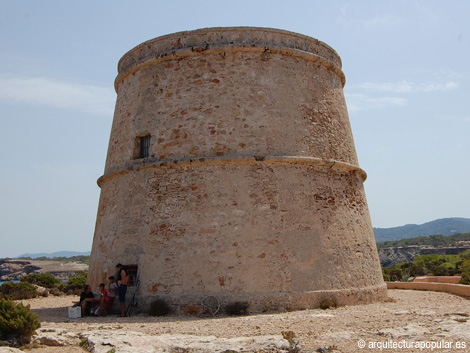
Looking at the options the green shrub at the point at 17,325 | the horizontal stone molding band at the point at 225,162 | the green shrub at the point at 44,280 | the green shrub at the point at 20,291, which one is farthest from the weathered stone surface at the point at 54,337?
the green shrub at the point at 44,280

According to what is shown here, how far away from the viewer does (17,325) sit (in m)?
6.01

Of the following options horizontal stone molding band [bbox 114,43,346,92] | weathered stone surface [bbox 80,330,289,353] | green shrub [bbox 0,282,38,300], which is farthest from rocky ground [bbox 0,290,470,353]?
green shrub [bbox 0,282,38,300]

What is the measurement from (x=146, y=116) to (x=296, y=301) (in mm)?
4754

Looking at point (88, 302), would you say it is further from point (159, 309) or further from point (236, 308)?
point (236, 308)

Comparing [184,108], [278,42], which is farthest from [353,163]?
[184,108]

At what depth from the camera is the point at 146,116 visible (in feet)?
32.5

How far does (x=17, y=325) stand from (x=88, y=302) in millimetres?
3139

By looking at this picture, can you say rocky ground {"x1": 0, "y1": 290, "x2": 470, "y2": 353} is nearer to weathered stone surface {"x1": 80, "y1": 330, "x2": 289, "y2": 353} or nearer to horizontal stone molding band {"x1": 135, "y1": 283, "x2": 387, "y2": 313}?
weathered stone surface {"x1": 80, "y1": 330, "x2": 289, "y2": 353}

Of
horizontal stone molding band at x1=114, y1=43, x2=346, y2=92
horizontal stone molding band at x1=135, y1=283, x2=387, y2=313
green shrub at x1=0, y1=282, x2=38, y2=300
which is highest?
horizontal stone molding band at x1=114, y1=43, x2=346, y2=92

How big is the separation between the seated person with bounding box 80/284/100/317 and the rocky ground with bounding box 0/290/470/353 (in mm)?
484

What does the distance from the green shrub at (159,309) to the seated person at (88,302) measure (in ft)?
4.18

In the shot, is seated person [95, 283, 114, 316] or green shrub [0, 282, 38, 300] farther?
green shrub [0, 282, 38, 300]

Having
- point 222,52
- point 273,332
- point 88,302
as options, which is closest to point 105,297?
point 88,302

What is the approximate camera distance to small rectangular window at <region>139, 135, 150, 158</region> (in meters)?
9.89
